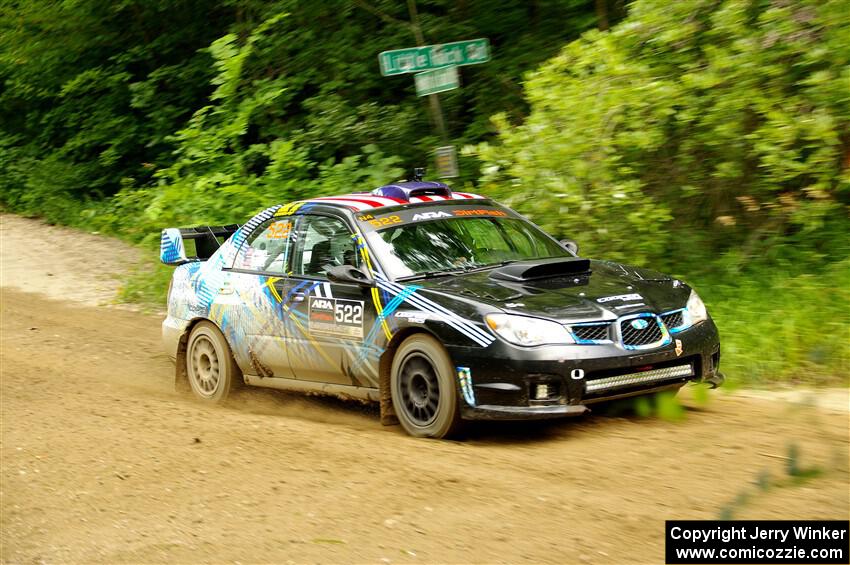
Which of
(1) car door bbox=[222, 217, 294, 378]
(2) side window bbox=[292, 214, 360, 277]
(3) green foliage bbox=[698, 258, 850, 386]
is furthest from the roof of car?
(3) green foliage bbox=[698, 258, 850, 386]

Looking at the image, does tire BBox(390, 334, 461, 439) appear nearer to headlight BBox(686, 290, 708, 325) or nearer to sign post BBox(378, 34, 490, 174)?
headlight BBox(686, 290, 708, 325)

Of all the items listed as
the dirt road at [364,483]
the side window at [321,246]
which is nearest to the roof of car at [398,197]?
the side window at [321,246]

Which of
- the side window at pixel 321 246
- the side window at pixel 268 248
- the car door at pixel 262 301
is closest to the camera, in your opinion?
the side window at pixel 321 246

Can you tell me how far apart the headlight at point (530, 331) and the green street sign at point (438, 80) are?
4370 millimetres

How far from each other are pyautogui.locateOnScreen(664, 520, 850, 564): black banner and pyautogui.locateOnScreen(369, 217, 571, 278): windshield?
11.1 ft

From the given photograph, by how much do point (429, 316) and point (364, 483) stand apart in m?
1.37

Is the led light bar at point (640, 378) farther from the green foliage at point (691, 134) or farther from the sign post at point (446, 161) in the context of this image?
the sign post at point (446, 161)

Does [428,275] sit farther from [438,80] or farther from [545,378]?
[438,80]

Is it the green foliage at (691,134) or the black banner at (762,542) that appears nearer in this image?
the black banner at (762,542)

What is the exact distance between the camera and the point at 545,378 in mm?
6234

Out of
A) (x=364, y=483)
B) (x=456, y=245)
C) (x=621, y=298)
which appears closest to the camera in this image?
(x=364, y=483)

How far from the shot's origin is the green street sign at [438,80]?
1021cm

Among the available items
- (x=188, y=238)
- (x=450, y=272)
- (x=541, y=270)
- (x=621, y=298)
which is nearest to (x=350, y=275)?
(x=450, y=272)

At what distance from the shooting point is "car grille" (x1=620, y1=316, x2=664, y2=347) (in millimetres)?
6406
